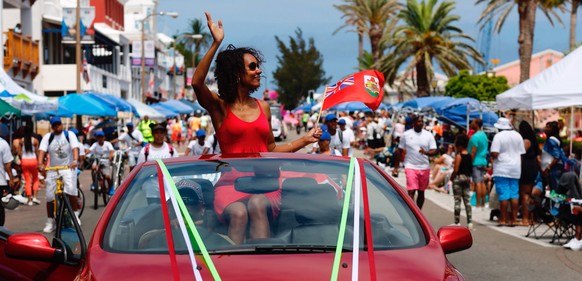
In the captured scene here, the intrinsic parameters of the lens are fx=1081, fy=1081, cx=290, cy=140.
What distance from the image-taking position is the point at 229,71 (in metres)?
7.20

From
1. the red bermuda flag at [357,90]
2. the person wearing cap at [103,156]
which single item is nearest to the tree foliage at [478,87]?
the person wearing cap at [103,156]

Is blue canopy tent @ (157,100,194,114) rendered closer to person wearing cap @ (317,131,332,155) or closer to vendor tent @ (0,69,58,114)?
vendor tent @ (0,69,58,114)

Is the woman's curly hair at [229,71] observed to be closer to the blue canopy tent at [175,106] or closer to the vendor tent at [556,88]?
the vendor tent at [556,88]

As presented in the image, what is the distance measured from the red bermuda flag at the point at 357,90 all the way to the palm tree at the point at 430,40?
46.7 metres

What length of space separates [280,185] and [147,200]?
66 centimetres

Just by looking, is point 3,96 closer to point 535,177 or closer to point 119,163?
point 119,163

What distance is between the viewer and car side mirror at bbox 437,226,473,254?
5098mm

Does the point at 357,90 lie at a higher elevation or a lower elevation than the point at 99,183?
higher

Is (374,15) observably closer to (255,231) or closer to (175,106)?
(175,106)

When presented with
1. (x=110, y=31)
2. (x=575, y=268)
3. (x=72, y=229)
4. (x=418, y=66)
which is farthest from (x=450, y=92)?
(x=72, y=229)

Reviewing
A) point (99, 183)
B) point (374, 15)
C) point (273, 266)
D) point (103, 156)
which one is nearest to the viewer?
point (273, 266)

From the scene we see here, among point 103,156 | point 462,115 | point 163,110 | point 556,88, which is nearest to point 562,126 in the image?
point 462,115

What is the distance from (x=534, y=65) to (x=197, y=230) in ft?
333

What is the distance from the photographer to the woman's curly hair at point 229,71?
719 centimetres
